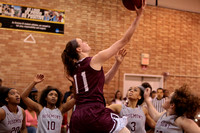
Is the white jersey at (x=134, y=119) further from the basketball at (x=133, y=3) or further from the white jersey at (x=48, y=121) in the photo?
the basketball at (x=133, y=3)

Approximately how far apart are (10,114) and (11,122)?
0.14 m

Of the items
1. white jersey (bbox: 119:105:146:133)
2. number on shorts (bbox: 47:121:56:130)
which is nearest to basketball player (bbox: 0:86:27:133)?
number on shorts (bbox: 47:121:56:130)

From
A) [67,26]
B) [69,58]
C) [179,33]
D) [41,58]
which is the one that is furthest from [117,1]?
[69,58]

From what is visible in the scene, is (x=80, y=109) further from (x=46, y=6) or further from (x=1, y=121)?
(x=46, y=6)

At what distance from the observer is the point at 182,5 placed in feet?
37.7

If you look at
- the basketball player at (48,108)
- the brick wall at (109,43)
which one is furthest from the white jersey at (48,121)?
the brick wall at (109,43)

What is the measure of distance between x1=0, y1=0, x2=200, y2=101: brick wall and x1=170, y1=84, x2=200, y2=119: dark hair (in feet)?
21.6

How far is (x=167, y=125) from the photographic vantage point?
9.55 ft

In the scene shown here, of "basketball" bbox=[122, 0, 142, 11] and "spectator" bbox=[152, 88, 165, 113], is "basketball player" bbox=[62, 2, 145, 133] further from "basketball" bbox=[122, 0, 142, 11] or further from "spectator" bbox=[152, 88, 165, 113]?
"spectator" bbox=[152, 88, 165, 113]

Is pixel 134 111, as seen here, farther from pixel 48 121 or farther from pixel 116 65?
pixel 116 65

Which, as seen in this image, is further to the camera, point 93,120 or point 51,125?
point 51,125

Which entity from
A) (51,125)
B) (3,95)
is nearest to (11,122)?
(3,95)

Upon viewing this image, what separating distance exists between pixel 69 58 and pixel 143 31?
847 centimetres

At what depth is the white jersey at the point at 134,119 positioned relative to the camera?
13.6 ft
